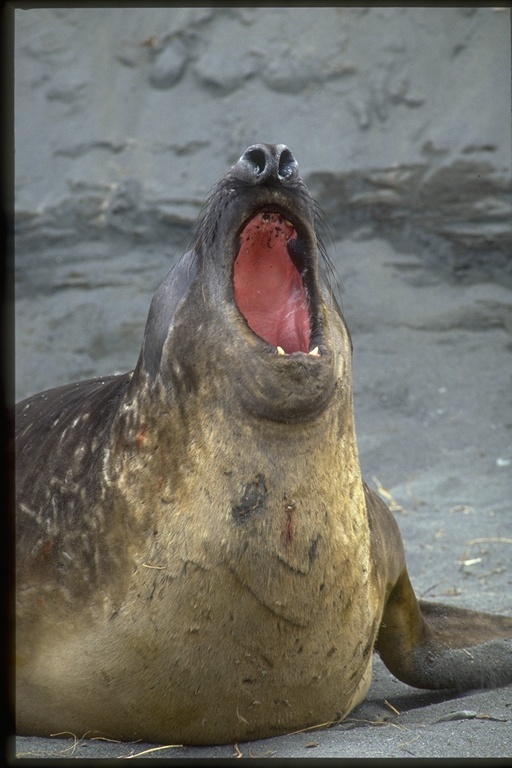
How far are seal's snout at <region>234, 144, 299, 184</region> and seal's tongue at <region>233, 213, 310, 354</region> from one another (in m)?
0.16

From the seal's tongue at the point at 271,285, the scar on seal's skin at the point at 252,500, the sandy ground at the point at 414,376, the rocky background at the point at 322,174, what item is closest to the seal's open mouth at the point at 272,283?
the seal's tongue at the point at 271,285

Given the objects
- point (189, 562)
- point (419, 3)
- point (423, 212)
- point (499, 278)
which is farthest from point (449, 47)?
point (189, 562)

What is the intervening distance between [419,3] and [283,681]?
7362mm

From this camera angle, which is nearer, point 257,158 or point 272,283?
point 257,158

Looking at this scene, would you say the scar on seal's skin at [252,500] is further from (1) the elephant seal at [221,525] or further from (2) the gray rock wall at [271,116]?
(2) the gray rock wall at [271,116]

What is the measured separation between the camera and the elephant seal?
10.1ft

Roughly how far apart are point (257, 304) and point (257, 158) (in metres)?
0.48

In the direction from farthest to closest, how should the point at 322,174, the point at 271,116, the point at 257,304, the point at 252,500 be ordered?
the point at 271,116, the point at 322,174, the point at 257,304, the point at 252,500

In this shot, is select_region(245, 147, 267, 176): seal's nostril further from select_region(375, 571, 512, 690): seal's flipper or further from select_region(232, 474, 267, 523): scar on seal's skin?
select_region(375, 571, 512, 690): seal's flipper

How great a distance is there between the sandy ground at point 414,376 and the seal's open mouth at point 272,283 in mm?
1575

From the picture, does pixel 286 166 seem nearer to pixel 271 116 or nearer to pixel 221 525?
pixel 221 525

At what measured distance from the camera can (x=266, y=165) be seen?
319 cm

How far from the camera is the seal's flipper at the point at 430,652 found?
13.4ft

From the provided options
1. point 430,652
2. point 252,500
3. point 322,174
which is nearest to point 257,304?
point 252,500
